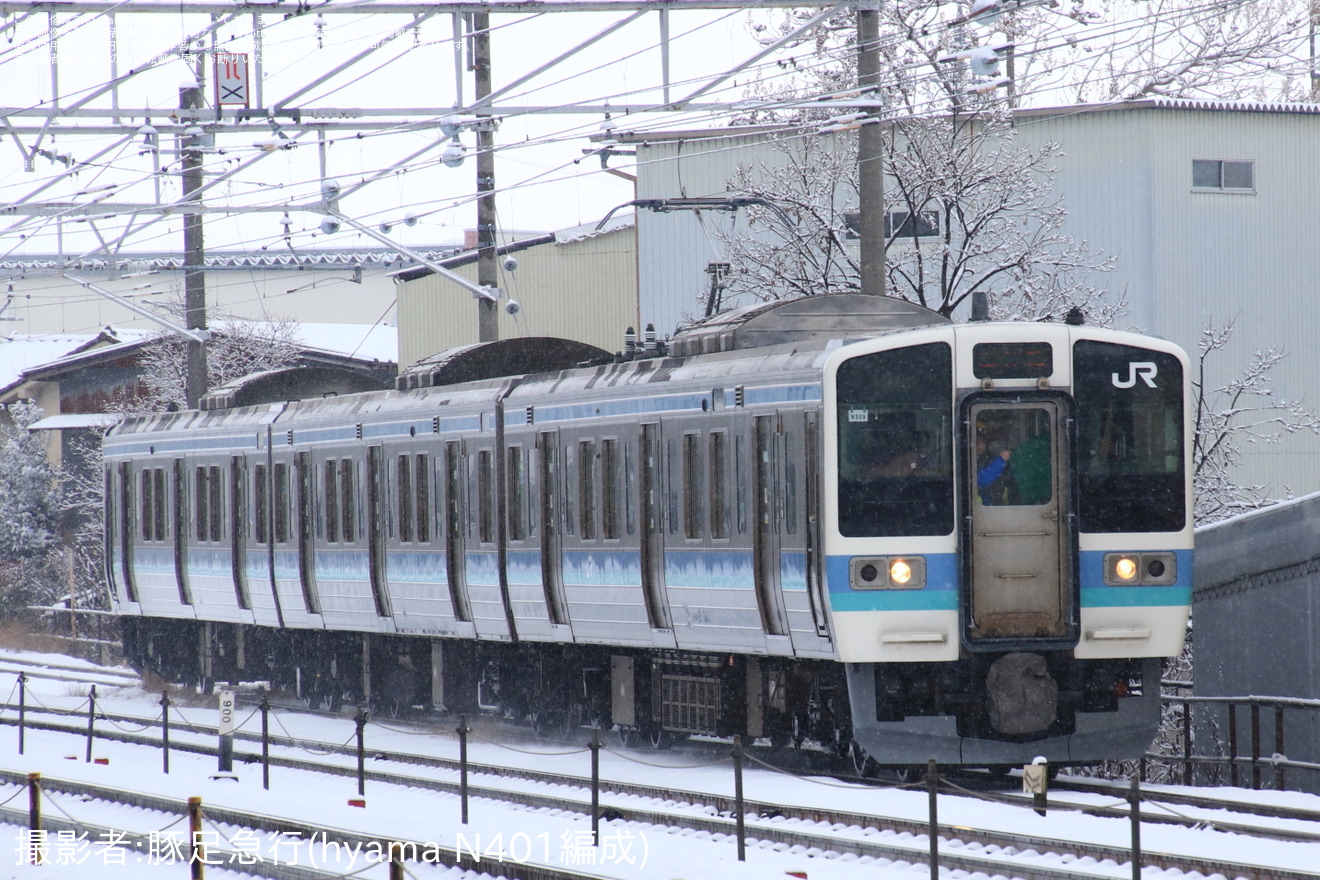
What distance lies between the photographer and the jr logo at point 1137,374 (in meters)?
13.5

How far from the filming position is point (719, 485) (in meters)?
14.7

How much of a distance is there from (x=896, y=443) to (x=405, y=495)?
7932mm

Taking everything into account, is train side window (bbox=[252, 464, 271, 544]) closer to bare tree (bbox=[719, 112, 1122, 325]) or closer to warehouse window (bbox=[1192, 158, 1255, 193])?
bare tree (bbox=[719, 112, 1122, 325])

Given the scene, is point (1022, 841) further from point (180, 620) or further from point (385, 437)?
point (180, 620)

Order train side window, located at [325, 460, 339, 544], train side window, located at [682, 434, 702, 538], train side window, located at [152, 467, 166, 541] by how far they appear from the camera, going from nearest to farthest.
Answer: train side window, located at [682, 434, 702, 538]
train side window, located at [325, 460, 339, 544]
train side window, located at [152, 467, 166, 541]

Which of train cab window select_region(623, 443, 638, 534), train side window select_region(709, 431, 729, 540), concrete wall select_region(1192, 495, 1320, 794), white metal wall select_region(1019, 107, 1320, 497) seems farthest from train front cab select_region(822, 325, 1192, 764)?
white metal wall select_region(1019, 107, 1320, 497)

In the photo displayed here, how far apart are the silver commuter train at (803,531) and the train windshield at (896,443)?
0.05ft

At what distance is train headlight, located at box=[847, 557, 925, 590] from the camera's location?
13.0m

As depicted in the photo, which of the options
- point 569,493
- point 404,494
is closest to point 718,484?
point 569,493

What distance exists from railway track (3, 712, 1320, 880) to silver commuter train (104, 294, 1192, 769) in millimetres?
1076

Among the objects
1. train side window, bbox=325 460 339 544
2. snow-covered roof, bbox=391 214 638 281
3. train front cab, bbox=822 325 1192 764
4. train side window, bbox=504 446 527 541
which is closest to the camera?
train front cab, bbox=822 325 1192 764

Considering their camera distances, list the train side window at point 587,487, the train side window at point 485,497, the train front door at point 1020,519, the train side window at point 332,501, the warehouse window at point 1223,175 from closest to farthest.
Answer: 1. the train front door at point 1020,519
2. the train side window at point 587,487
3. the train side window at point 485,497
4. the train side window at point 332,501
5. the warehouse window at point 1223,175

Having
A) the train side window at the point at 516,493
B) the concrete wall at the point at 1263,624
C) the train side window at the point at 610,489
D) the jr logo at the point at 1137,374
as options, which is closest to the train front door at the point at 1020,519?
the jr logo at the point at 1137,374

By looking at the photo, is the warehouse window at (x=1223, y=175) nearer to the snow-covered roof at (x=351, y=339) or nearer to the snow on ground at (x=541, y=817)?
the snow on ground at (x=541, y=817)
